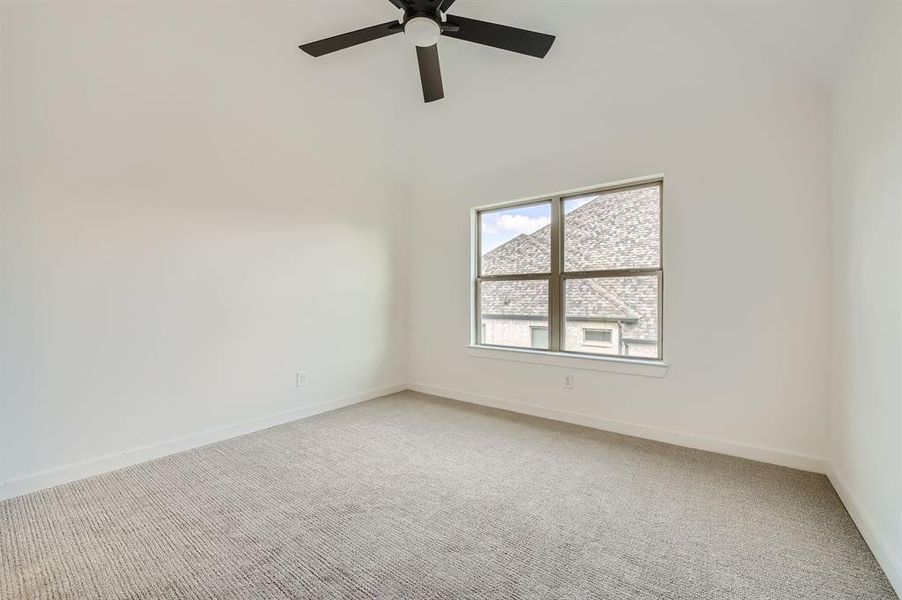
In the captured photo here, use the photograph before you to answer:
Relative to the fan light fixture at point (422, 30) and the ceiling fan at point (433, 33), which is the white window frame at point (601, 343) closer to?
the ceiling fan at point (433, 33)

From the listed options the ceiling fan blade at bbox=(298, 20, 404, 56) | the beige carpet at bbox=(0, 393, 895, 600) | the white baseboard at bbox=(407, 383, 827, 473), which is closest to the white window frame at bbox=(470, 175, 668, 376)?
the white baseboard at bbox=(407, 383, 827, 473)

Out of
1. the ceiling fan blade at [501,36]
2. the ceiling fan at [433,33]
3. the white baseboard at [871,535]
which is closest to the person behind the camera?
the white baseboard at [871,535]

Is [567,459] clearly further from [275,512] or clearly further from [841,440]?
[275,512]

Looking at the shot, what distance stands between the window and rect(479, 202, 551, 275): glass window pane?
673 millimetres

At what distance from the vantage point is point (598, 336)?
3359 mm

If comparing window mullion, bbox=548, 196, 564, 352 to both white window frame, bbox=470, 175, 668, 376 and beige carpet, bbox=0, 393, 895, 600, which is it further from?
beige carpet, bbox=0, 393, 895, 600

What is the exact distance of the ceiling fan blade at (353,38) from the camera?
2188 mm

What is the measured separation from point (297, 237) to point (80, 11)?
72.2 inches

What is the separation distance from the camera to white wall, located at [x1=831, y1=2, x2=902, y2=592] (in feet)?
5.08

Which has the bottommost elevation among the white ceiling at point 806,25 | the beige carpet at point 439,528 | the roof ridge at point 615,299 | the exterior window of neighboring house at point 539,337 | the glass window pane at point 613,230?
the beige carpet at point 439,528

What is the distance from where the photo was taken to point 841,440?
218 cm

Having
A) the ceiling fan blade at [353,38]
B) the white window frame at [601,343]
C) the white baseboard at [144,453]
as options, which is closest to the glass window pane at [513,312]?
the white window frame at [601,343]

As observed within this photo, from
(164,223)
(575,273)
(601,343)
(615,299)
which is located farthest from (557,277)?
(164,223)

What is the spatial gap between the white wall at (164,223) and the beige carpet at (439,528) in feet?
1.44
